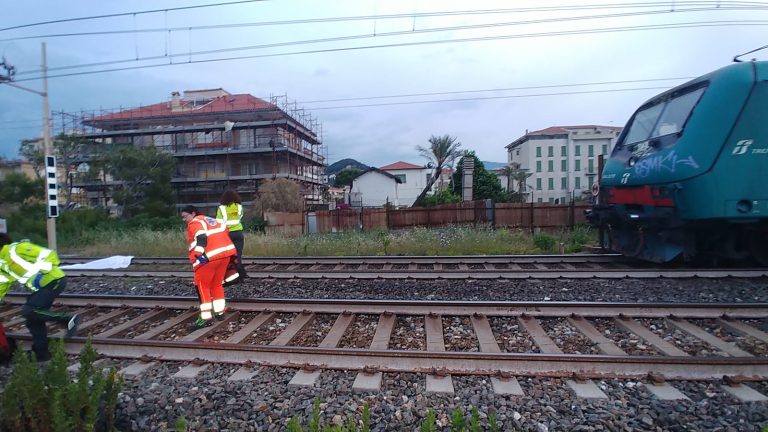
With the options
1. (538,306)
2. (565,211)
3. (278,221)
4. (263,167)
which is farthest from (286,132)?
(538,306)

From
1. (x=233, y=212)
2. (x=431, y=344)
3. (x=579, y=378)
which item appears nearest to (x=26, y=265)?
(x=233, y=212)

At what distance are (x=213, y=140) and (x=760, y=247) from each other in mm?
46294

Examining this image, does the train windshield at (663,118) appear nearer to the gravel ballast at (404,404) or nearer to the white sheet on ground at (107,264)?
Result: the gravel ballast at (404,404)

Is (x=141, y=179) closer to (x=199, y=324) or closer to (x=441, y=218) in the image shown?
(x=441, y=218)

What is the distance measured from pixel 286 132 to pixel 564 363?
4409cm

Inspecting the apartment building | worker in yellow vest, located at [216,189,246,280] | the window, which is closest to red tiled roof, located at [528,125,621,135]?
the apartment building

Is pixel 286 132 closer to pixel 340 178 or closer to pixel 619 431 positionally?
pixel 340 178

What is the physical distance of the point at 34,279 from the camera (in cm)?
466

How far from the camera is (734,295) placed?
6449 mm

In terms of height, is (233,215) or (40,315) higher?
(233,215)

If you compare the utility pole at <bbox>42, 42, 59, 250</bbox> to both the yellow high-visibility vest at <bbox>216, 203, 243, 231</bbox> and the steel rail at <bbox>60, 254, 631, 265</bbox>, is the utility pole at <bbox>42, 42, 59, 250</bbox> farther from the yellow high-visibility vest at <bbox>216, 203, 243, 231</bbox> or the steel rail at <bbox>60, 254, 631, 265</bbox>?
the yellow high-visibility vest at <bbox>216, 203, 243, 231</bbox>

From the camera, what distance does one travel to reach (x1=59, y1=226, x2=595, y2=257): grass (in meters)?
12.4

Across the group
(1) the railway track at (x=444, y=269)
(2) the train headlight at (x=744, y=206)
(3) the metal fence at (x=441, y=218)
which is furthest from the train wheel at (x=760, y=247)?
(3) the metal fence at (x=441, y=218)

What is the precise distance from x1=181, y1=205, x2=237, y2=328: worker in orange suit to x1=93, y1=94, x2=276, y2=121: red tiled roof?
41.6m
